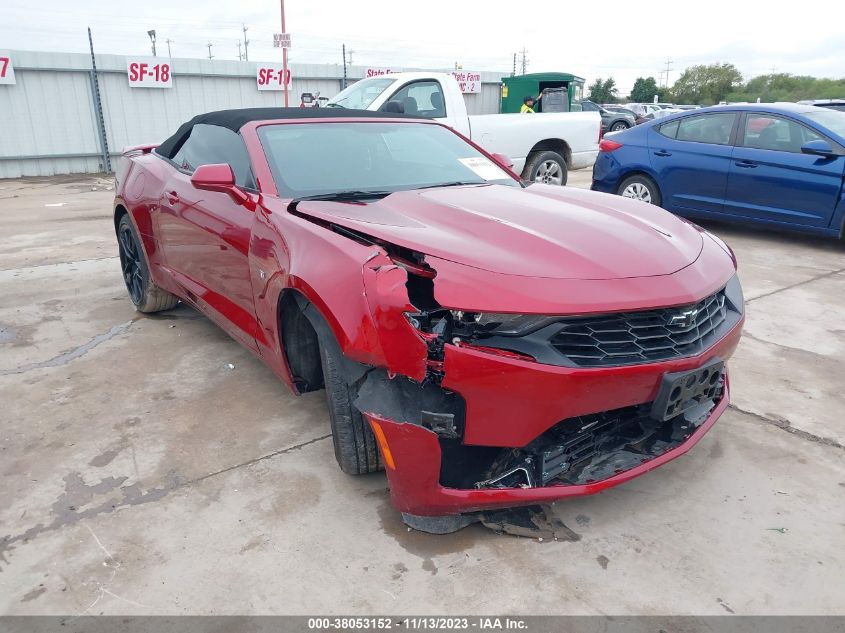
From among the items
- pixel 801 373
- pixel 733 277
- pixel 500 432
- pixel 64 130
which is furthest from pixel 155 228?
pixel 64 130

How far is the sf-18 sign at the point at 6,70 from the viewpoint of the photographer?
1235 cm

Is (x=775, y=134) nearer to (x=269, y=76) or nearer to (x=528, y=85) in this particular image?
(x=528, y=85)

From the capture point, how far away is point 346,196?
3.04 meters

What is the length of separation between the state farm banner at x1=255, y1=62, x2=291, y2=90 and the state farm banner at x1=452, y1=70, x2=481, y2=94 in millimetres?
4903

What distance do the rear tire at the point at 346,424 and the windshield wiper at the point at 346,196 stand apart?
2.69ft

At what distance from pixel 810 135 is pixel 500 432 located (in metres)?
6.07

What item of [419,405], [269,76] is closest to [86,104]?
[269,76]

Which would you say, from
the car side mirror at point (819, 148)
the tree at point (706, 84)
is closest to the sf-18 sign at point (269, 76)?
the car side mirror at point (819, 148)

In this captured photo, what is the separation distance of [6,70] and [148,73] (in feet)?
8.61

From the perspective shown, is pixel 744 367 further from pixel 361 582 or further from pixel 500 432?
pixel 361 582

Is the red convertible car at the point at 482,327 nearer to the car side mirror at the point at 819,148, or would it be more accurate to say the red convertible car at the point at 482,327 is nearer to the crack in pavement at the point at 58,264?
the crack in pavement at the point at 58,264

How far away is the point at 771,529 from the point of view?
2416 millimetres

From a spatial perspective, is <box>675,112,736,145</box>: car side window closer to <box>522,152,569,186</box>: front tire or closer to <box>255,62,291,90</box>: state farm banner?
<box>522,152,569,186</box>: front tire
